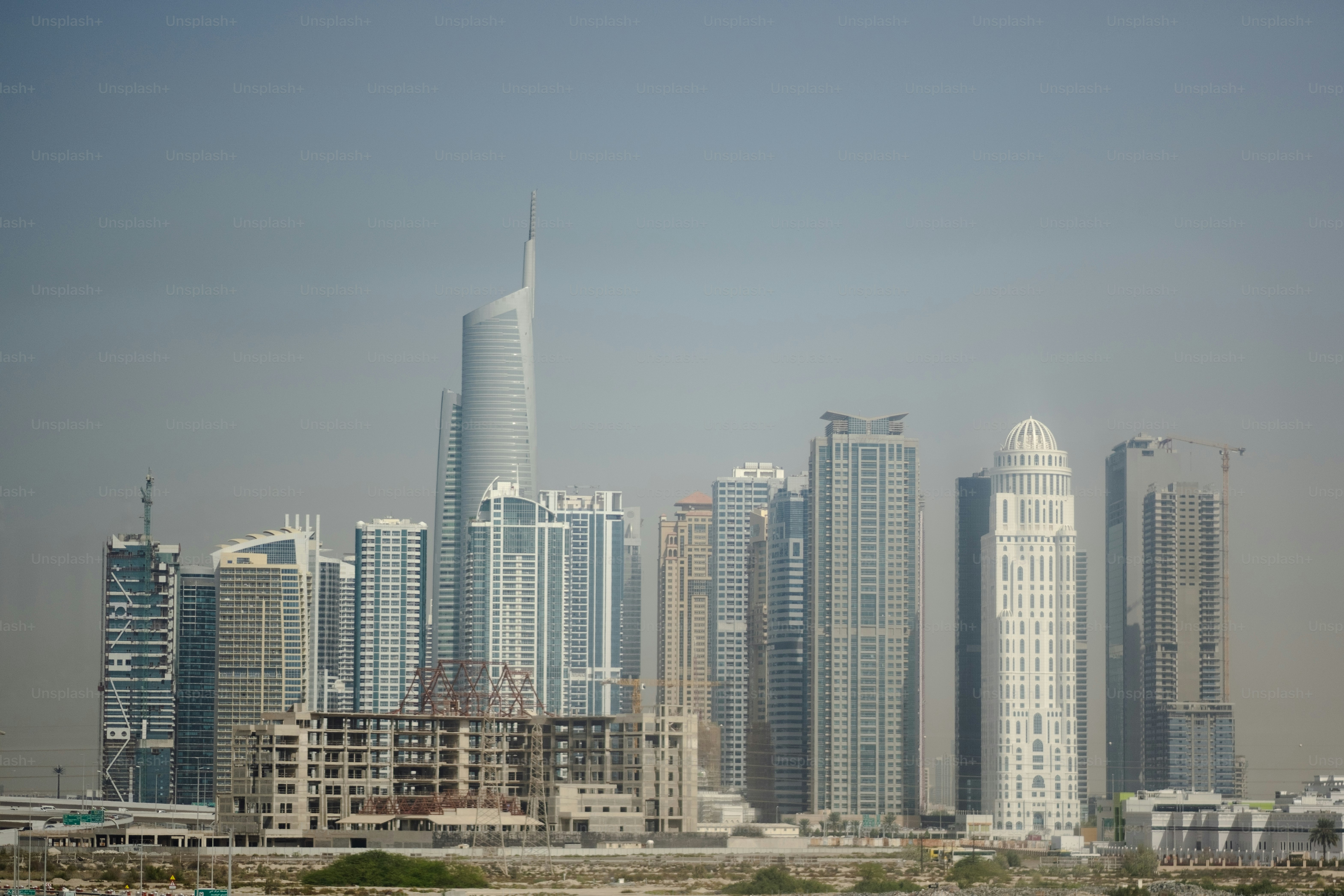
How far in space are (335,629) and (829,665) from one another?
62169 mm

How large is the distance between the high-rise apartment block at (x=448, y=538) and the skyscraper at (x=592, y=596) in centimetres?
1036

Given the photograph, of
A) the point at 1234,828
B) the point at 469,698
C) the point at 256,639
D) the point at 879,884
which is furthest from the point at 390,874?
the point at 256,639

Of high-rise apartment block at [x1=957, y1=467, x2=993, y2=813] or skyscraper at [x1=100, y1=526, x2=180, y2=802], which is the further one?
skyscraper at [x1=100, y1=526, x2=180, y2=802]

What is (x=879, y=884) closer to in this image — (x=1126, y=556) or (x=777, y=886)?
(x=777, y=886)

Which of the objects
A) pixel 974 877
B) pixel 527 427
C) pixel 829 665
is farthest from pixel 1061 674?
pixel 527 427

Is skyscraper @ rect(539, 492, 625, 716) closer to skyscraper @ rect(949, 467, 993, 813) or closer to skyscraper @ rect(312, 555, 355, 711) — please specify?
skyscraper @ rect(312, 555, 355, 711)

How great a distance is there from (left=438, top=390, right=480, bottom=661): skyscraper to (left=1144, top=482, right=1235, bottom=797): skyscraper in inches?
2805

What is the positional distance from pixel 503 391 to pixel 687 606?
98.2 feet

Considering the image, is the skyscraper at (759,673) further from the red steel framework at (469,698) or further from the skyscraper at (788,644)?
the red steel framework at (469,698)

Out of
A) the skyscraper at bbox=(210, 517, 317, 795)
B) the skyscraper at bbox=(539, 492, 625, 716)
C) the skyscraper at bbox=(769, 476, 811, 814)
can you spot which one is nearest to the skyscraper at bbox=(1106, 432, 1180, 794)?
the skyscraper at bbox=(769, 476, 811, 814)

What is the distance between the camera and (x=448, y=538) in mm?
179625

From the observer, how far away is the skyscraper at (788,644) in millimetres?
141000

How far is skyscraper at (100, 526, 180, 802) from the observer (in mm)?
160875

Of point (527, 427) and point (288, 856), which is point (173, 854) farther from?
point (527, 427)
